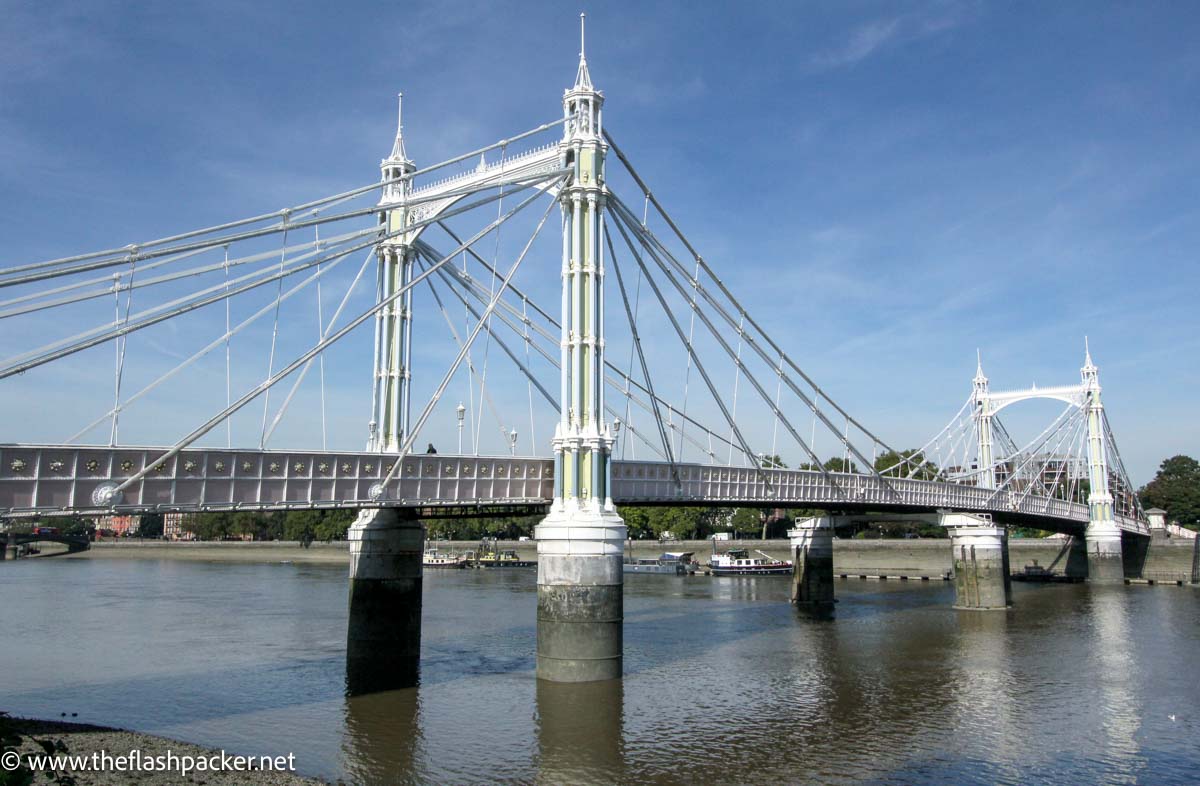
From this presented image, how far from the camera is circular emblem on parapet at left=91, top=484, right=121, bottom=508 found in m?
23.6

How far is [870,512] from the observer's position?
204ft

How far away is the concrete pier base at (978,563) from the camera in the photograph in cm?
5950

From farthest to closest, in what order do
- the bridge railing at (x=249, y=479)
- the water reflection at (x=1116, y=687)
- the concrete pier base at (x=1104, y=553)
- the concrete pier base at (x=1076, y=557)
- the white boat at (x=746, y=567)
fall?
the white boat at (x=746, y=567), the concrete pier base at (x=1076, y=557), the concrete pier base at (x=1104, y=553), the water reflection at (x=1116, y=687), the bridge railing at (x=249, y=479)

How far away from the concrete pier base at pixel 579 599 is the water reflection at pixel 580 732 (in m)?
0.60

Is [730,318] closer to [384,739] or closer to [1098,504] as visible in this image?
[384,739]

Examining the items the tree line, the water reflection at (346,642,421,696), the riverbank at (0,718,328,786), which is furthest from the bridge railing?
the tree line

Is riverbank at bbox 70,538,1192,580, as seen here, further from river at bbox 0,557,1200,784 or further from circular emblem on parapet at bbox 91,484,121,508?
circular emblem on parapet at bbox 91,484,121,508

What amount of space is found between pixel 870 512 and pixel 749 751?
40.5 m

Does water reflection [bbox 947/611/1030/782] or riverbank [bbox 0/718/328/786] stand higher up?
riverbank [bbox 0/718/328/786]

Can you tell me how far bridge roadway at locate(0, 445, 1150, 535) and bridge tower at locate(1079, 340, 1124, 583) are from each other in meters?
41.4

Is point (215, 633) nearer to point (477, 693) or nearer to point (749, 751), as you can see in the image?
point (477, 693)

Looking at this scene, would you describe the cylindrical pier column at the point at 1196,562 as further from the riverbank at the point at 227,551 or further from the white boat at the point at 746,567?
the riverbank at the point at 227,551

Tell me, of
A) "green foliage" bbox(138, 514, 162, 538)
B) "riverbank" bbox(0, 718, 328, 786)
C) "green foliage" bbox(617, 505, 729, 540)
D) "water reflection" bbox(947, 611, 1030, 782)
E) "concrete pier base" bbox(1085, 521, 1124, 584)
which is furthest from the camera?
"green foliage" bbox(138, 514, 162, 538)

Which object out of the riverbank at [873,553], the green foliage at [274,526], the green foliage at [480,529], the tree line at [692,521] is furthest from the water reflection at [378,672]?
the green foliage at [274,526]
